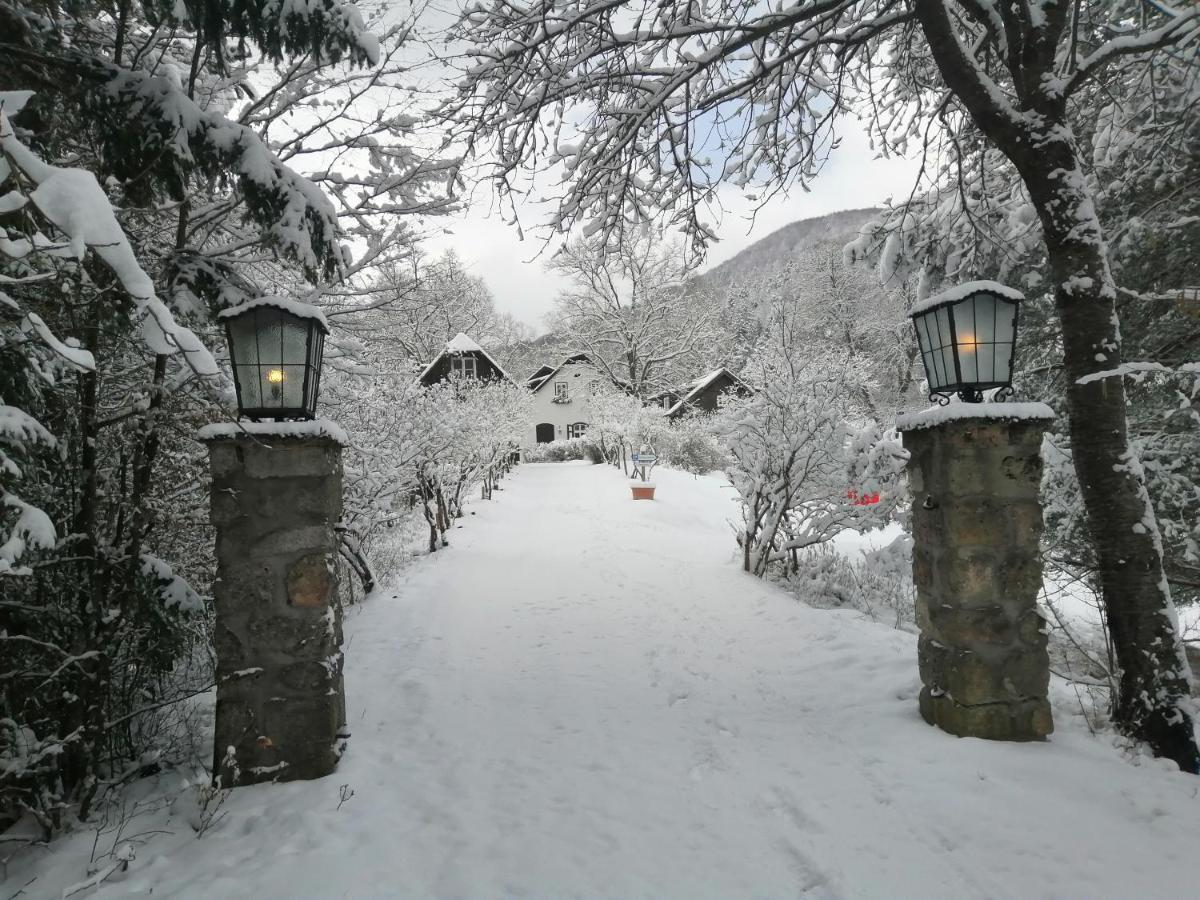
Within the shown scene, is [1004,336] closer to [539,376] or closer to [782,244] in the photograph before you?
[539,376]

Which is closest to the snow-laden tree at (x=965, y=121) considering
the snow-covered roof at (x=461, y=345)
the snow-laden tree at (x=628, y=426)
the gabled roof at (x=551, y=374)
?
the snow-laden tree at (x=628, y=426)

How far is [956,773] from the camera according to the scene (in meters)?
2.59

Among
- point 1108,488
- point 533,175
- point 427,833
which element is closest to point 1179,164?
point 1108,488

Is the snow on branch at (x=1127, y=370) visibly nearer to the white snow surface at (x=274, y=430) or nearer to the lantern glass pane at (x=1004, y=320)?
the lantern glass pane at (x=1004, y=320)

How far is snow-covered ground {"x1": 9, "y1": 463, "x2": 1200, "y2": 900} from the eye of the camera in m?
2.05

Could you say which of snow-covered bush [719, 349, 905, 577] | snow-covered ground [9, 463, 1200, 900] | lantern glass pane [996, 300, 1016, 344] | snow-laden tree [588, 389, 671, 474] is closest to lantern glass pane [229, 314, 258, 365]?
snow-covered ground [9, 463, 1200, 900]

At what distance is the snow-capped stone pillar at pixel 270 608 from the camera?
2625 millimetres

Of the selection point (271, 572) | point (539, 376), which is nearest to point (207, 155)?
point (271, 572)

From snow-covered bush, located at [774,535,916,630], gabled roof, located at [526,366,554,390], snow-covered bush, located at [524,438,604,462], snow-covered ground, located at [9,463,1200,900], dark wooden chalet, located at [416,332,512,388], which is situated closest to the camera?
snow-covered ground, located at [9,463,1200,900]

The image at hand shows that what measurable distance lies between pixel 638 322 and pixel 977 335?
77.1ft

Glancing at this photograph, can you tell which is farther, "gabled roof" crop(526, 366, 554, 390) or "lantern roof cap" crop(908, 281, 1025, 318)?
"gabled roof" crop(526, 366, 554, 390)

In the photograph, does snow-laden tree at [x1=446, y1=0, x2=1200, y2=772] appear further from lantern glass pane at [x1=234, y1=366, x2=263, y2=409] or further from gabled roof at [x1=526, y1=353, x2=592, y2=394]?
gabled roof at [x1=526, y1=353, x2=592, y2=394]

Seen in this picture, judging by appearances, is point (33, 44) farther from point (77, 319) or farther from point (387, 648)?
point (387, 648)

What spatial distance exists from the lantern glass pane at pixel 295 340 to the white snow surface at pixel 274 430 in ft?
1.01
